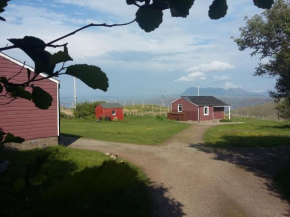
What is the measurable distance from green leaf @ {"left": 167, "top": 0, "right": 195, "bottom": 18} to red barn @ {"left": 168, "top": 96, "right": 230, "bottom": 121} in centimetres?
4062

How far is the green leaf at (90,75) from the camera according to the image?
82cm

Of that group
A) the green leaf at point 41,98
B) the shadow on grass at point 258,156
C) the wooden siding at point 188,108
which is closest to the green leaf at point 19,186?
the green leaf at point 41,98

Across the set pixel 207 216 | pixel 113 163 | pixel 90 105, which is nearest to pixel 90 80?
pixel 113 163

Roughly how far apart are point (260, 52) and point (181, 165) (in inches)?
363

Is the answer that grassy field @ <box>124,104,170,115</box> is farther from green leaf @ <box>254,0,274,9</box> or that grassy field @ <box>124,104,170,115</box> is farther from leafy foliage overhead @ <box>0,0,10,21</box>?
leafy foliage overhead @ <box>0,0,10,21</box>

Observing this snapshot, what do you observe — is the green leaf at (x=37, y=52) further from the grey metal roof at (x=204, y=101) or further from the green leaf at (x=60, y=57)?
the grey metal roof at (x=204, y=101)

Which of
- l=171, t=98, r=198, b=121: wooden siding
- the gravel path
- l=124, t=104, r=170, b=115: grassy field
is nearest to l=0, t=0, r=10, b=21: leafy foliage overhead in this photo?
the gravel path

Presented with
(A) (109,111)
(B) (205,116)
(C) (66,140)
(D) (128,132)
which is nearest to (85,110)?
(A) (109,111)

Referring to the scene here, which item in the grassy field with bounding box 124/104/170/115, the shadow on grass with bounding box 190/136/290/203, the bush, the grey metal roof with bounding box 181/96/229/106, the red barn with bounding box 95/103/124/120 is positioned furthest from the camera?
the grassy field with bounding box 124/104/170/115

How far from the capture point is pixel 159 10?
3.28 feet

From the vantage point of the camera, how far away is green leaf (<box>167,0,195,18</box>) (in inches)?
36.9

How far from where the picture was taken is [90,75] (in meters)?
0.84

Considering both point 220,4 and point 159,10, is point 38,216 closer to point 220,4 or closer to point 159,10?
point 159,10

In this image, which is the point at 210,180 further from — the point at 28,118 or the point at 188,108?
the point at 188,108
